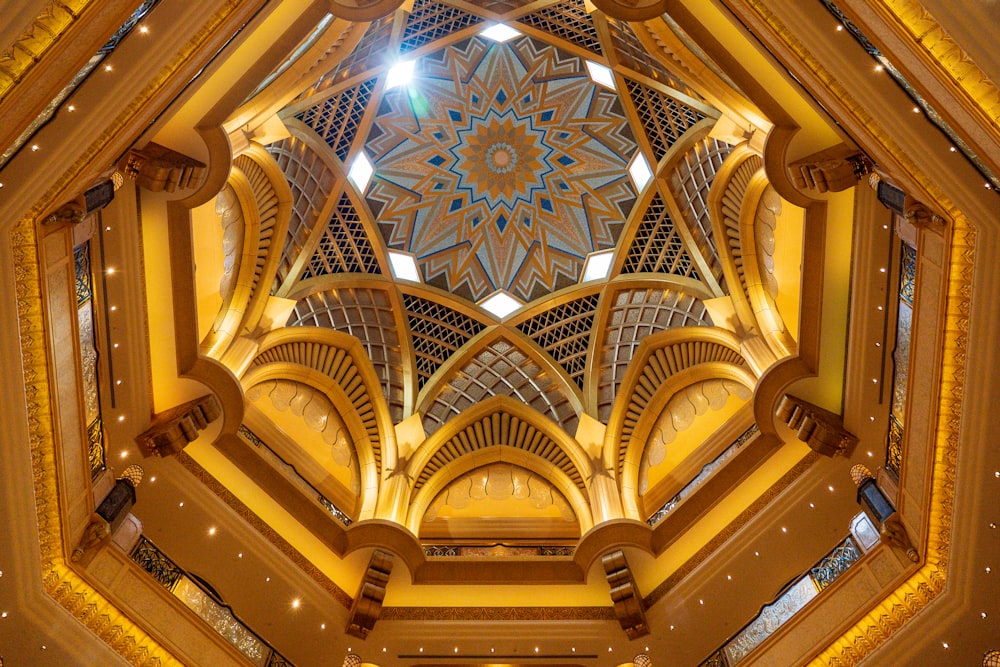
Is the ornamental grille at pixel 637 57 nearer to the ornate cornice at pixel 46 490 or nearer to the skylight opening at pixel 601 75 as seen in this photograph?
the skylight opening at pixel 601 75

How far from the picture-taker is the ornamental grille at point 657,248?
1411cm

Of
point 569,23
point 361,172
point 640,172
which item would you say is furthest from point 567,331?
point 569,23

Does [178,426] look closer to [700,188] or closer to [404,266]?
[404,266]

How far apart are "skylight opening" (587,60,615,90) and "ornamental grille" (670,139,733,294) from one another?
1.98 metres

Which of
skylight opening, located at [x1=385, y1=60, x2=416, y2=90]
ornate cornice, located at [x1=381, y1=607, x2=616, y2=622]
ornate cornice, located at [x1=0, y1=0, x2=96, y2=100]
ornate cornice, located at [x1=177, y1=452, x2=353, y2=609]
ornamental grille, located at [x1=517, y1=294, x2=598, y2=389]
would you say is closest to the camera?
ornate cornice, located at [x1=0, y1=0, x2=96, y2=100]

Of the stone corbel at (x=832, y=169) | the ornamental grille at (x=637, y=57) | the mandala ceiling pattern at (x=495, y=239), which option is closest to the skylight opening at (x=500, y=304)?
A: the mandala ceiling pattern at (x=495, y=239)

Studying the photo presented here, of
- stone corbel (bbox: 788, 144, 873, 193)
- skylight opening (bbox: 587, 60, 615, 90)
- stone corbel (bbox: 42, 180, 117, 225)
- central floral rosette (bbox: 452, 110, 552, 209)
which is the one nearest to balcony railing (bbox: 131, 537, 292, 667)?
stone corbel (bbox: 42, 180, 117, 225)

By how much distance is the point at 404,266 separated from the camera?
15.9 m

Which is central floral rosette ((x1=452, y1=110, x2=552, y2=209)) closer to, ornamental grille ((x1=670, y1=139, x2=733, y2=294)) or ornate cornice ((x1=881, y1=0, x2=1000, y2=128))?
ornamental grille ((x1=670, y1=139, x2=733, y2=294))

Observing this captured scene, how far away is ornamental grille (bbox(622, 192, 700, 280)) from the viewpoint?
1411cm

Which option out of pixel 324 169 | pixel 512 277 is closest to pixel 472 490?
pixel 512 277

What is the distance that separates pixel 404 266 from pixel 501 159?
299 centimetres

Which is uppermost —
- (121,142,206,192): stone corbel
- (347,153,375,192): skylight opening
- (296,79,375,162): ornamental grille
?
(347,153,375,192): skylight opening

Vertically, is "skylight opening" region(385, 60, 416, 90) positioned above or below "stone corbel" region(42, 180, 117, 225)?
above
